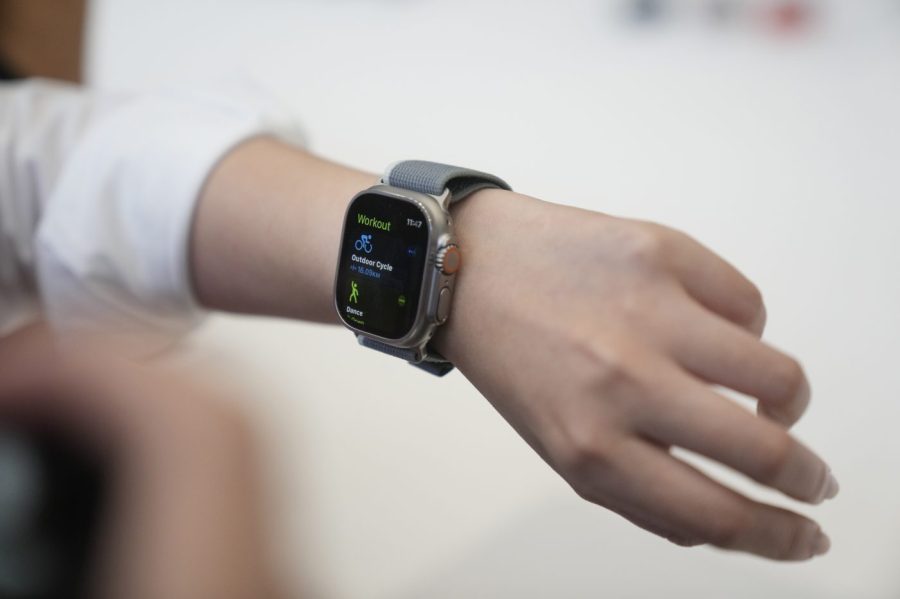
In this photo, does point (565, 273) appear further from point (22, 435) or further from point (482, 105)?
point (482, 105)

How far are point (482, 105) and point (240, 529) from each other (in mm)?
674

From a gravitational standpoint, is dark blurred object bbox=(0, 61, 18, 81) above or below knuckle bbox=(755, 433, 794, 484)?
below

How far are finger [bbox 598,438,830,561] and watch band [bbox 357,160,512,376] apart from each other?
16cm

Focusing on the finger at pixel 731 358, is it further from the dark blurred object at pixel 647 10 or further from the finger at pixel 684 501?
the dark blurred object at pixel 647 10

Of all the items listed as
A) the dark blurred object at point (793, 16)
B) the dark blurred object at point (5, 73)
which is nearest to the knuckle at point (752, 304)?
the dark blurred object at point (793, 16)

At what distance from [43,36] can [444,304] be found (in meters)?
1.02

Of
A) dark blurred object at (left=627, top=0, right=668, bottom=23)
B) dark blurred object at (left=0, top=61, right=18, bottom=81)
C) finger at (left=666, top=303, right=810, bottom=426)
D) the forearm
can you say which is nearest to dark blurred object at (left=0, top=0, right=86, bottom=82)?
dark blurred object at (left=0, top=61, right=18, bottom=81)

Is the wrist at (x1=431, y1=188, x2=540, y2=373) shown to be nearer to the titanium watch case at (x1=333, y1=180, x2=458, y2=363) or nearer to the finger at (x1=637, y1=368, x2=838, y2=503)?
the titanium watch case at (x1=333, y1=180, x2=458, y2=363)

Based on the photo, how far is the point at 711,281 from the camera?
→ 1.32 feet

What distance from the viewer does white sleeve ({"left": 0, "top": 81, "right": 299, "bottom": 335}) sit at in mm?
638

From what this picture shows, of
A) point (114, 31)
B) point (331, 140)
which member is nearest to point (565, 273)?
point (331, 140)

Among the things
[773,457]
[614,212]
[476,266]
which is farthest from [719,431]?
[614,212]

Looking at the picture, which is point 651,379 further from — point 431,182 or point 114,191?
point 114,191

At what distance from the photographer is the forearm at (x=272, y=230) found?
1.80 ft
